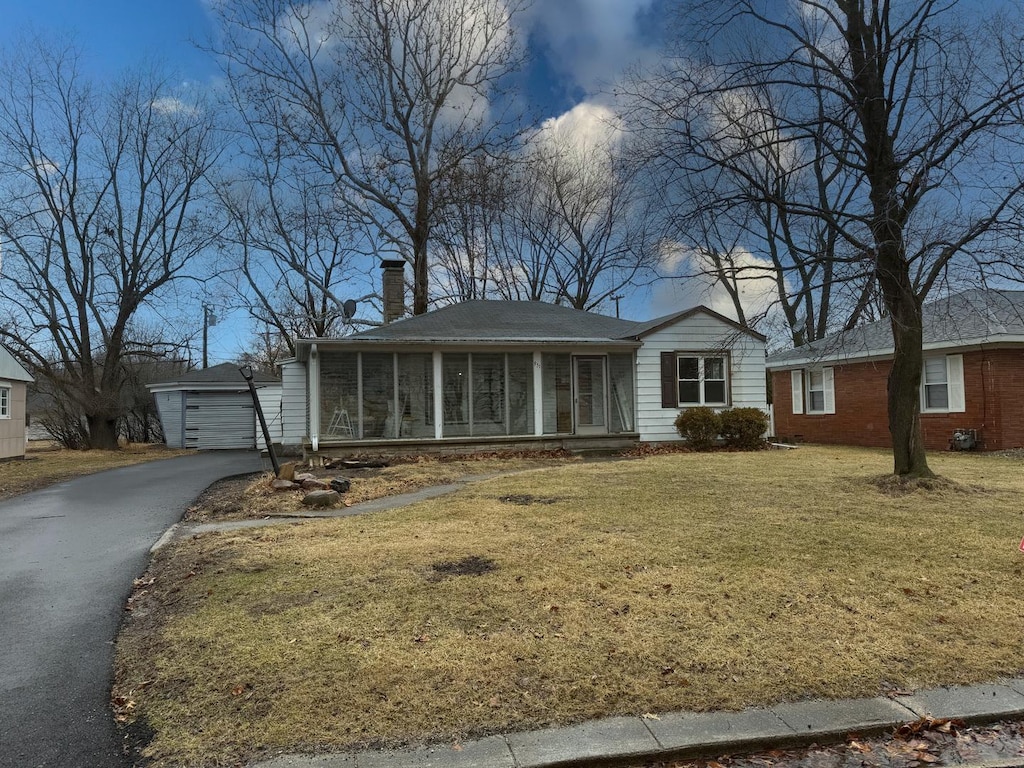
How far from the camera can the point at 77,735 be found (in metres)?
3.10

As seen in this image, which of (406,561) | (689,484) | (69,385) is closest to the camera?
(406,561)

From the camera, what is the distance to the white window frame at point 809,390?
1975cm

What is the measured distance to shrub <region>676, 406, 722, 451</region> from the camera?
636 inches

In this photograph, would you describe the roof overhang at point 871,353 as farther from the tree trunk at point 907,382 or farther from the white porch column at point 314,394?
the white porch column at point 314,394

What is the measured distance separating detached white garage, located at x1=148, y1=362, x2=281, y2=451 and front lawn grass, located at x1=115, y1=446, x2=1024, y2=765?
64.1 ft

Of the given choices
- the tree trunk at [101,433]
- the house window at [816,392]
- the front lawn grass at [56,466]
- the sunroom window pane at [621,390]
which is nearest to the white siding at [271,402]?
the front lawn grass at [56,466]

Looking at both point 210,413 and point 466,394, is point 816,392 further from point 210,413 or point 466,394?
point 210,413

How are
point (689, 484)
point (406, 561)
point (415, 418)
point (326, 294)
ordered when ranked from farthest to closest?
point (326, 294), point (415, 418), point (689, 484), point (406, 561)

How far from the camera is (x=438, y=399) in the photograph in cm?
1602

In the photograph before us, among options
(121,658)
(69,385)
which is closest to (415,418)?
(121,658)

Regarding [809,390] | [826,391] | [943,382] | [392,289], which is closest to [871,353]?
[943,382]

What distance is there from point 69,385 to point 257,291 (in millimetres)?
9526

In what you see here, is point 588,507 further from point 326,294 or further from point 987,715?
point 326,294

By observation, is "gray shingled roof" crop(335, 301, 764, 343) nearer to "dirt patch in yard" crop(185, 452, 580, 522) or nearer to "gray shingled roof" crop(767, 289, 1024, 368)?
"dirt patch in yard" crop(185, 452, 580, 522)
